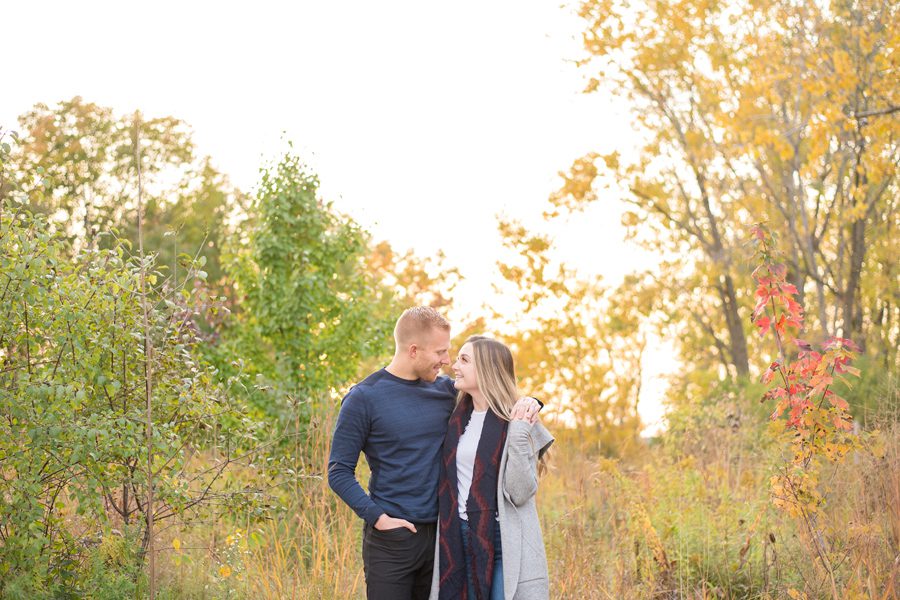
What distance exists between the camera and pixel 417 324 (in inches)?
156

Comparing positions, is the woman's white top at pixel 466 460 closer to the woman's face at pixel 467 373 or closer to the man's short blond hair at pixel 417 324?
the woman's face at pixel 467 373

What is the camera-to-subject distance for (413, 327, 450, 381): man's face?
3.96 metres

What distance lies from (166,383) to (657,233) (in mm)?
12596

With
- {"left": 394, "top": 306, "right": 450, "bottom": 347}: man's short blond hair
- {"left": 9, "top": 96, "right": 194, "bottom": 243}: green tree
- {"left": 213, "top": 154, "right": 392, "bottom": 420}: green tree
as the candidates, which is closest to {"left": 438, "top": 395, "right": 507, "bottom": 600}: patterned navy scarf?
{"left": 394, "top": 306, "right": 450, "bottom": 347}: man's short blond hair

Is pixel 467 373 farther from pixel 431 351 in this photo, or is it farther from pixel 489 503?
pixel 489 503

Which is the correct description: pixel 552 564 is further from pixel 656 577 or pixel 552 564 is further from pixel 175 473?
pixel 175 473

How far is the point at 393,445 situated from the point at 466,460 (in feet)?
0.96

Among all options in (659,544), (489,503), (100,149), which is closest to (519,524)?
(489,503)

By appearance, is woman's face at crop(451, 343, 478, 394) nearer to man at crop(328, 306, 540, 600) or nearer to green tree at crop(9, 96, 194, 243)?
man at crop(328, 306, 540, 600)

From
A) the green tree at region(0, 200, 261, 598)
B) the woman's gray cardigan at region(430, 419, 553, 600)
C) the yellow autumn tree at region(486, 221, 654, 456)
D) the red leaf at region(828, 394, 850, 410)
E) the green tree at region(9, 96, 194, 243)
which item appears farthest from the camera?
the green tree at region(9, 96, 194, 243)

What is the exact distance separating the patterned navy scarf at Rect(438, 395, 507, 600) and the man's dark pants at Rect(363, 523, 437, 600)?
110 mm

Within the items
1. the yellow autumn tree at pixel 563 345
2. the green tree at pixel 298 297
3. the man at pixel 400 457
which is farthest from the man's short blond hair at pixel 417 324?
the yellow autumn tree at pixel 563 345

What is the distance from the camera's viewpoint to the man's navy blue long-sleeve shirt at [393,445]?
3.91 metres

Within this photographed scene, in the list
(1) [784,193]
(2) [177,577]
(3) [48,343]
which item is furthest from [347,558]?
(1) [784,193]
